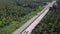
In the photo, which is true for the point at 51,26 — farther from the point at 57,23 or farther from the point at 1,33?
the point at 1,33

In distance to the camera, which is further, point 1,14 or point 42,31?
point 1,14

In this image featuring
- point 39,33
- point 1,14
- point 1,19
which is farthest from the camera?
point 1,14

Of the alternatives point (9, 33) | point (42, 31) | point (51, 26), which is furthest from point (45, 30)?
point (9, 33)

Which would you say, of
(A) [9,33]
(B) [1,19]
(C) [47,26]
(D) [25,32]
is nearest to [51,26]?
(C) [47,26]

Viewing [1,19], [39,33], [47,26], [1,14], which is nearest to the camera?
[39,33]

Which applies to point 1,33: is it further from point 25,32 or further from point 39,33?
point 39,33

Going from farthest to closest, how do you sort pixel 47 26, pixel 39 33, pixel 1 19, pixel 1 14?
pixel 1 14
pixel 1 19
pixel 47 26
pixel 39 33

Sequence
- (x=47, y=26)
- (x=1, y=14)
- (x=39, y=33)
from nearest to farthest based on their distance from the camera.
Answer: (x=39, y=33), (x=47, y=26), (x=1, y=14)

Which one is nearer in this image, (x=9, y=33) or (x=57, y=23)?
(x=9, y=33)
